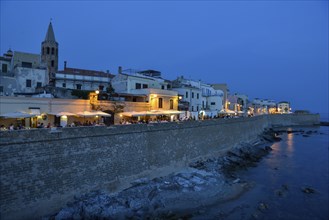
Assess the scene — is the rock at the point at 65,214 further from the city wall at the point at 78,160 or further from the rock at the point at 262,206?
the rock at the point at 262,206

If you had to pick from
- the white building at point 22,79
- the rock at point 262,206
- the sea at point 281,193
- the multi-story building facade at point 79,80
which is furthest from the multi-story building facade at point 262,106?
the rock at point 262,206

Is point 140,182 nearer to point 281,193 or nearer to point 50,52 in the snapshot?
point 281,193

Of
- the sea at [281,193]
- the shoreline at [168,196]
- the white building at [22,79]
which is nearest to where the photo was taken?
the shoreline at [168,196]

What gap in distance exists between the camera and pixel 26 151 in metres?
14.0

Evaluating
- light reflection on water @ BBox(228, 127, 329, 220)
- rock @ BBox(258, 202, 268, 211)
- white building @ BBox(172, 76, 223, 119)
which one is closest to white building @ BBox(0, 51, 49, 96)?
white building @ BBox(172, 76, 223, 119)

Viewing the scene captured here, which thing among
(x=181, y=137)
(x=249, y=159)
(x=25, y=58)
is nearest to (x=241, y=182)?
(x=181, y=137)

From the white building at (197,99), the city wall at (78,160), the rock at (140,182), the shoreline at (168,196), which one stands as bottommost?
the shoreline at (168,196)

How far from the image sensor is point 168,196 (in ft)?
62.3

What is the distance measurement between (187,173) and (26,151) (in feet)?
43.6

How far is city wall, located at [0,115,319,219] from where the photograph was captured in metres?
13.4

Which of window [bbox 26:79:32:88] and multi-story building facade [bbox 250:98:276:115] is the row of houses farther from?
multi-story building facade [bbox 250:98:276:115]

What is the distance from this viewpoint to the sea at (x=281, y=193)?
1781 centimetres

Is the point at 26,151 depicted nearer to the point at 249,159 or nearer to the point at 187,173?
the point at 187,173

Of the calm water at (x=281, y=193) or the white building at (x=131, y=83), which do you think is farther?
the white building at (x=131, y=83)
